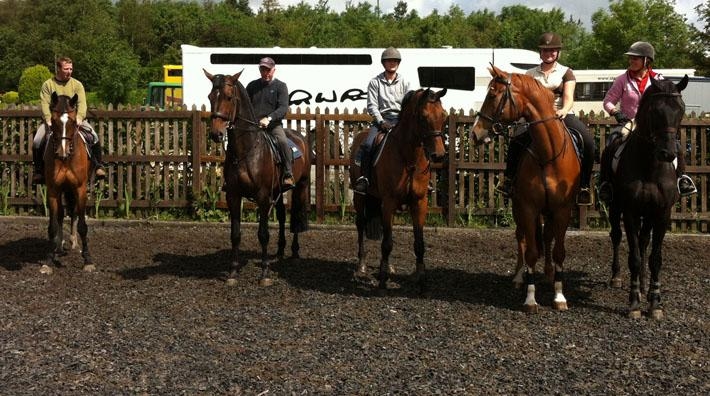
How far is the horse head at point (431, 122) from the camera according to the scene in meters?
8.30

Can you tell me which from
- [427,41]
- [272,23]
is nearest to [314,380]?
[427,41]

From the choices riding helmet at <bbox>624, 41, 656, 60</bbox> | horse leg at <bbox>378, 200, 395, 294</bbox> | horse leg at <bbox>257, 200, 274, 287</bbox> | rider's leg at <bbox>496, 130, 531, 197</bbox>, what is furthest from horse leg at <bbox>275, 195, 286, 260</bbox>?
riding helmet at <bbox>624, 41, 656, 60</bbox>

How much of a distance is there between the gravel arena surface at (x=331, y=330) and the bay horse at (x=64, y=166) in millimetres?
537

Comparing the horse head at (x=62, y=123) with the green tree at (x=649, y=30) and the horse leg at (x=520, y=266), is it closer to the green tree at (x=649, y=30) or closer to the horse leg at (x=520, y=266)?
the horse leg at (x=520, y=266)

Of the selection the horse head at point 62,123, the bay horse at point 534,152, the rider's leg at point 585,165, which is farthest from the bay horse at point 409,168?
the horse head at point 62,123

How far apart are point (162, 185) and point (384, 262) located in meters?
7.27

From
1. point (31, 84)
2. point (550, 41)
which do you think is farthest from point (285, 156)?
point (31, 84)

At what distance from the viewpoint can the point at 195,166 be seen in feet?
48.2

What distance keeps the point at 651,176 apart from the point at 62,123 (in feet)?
23.2

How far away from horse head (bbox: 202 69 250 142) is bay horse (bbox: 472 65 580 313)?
3.00m

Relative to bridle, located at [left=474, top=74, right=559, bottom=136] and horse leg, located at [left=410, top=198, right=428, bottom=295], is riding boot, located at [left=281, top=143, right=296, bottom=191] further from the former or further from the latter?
bridle, located at [left=474, top=74, right=559, bottom=136]

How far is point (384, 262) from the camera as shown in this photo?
30.0 ft

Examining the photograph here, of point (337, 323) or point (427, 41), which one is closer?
point (337, 323)

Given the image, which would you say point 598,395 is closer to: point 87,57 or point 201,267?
point 201,267
